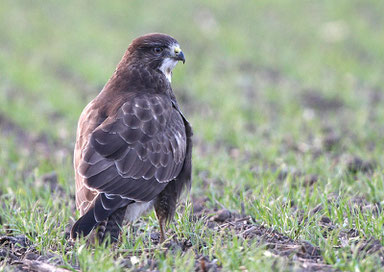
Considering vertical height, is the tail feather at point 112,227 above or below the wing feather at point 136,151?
below

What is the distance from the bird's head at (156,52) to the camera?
634cm

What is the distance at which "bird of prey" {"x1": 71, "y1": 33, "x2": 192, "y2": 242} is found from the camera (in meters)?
5.13

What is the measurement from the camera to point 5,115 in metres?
10.3

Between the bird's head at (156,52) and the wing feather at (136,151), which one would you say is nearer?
the wing feather at (136,151)

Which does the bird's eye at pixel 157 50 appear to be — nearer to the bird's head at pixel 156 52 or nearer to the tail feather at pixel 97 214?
the bird's head at pixel 156 52

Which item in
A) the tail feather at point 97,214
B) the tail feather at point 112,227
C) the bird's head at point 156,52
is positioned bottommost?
the tail feather at point 112,227

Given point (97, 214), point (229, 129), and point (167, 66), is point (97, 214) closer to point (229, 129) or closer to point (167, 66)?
point (167, 66)

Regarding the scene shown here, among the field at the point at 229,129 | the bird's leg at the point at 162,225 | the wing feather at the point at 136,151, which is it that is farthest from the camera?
the bird's leg at the point at 162,225

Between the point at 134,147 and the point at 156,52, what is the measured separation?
49.6 inches

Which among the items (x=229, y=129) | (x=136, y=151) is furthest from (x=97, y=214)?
(x=229, y=129)

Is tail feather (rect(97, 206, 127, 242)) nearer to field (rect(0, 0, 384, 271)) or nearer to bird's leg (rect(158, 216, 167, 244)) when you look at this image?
field (rect(0, 0, 384, 271))

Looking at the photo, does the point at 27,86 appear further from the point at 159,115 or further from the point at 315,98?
the point at 159,115

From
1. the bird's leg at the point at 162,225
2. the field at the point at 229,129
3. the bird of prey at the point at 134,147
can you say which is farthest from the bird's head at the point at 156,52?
the bird's leg at the point at 162,225

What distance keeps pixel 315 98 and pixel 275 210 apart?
249 inches
